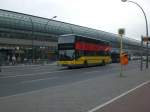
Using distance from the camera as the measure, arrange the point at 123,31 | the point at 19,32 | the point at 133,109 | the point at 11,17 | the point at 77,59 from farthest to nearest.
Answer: the point at 19,32, the point at 11,17, the point at 77,59, the point at 123,31, the point at 133,109

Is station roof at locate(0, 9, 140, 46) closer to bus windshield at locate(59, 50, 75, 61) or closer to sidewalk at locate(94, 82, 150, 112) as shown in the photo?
→ bus windshield at locate(59, 50, 75, 61)

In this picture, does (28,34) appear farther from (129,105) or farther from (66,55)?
(129,105)

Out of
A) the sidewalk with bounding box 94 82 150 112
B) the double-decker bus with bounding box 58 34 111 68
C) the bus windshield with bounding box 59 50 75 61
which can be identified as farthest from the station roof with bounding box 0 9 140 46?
the sidewalk with bounding box 94 82 150 112

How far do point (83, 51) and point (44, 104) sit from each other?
2926 cm

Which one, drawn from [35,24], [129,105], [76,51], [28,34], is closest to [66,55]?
[76,51]

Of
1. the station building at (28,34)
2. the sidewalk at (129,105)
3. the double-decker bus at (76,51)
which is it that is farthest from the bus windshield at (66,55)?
the sidewalk at (129,105)

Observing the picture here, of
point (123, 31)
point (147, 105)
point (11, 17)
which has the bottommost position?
point (147, 105)

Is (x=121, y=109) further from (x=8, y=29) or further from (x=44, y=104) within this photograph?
(x=8, y=29)

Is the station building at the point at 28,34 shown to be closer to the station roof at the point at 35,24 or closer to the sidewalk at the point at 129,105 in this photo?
the station roof at the point at 35,24

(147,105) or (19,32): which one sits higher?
(19,32)

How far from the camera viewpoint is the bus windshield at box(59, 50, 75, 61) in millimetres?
37594

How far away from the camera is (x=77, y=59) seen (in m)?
38.3

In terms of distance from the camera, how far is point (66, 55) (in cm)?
3781

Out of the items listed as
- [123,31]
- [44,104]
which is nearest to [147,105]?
[44,104]
